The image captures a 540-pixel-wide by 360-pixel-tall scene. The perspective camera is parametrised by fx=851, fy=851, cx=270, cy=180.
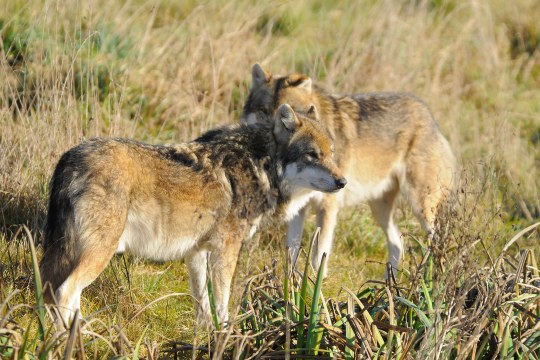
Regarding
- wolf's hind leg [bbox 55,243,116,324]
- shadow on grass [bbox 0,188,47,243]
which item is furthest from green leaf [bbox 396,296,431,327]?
shadow on grass [bbox 0,188,47,243]

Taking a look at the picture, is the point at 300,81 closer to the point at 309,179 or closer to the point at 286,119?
the point at 286,119

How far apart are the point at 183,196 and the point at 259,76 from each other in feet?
8.74

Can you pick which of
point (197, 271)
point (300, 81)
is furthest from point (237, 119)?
point (197, 271)

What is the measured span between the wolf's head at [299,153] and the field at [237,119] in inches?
23.5

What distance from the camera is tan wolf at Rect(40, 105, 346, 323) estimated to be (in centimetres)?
507

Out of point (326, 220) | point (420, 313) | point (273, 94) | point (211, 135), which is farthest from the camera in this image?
point (273, 94)

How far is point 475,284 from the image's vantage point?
5184 millimetres

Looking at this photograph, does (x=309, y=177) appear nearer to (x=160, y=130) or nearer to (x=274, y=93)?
(x=274, y=93)

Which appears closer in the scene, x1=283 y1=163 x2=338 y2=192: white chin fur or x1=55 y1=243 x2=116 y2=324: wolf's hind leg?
x1=55 y1=243 x2=116 y2=324: wolf's hind leg

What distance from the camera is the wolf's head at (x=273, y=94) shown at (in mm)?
7848

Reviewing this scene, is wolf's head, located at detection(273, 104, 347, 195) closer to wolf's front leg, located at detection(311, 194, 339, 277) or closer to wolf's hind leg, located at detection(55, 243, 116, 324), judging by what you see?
wolf's front leg, located at detection(311, 194, 339, 277)

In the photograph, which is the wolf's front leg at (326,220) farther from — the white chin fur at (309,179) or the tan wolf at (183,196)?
the white chin fur at (309,179)

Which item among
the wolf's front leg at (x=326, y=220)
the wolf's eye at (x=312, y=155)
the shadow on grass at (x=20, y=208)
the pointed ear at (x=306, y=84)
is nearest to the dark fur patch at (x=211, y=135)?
the wolf's eye at (x=312, y=155)

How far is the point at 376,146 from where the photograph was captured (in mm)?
7996
